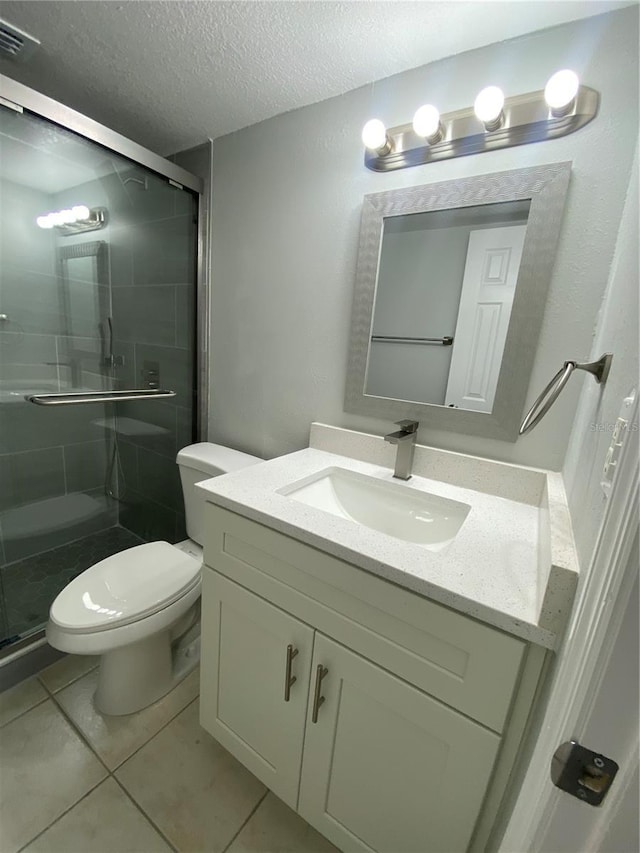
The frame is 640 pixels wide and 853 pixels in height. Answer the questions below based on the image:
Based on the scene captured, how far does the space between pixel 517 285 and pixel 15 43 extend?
5.41 ft

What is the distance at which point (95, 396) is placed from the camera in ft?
5.10

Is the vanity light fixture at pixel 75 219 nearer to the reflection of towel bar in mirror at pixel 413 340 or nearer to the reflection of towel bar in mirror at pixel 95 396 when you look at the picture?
the reflection of towel bar in mirror at pixel 95 396

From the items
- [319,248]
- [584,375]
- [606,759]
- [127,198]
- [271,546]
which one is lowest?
[271,546]

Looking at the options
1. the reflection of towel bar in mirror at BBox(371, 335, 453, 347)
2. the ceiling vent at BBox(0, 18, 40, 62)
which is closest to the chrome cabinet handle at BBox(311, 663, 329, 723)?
the reflection of towel bar in mirror at BBox(371, 335, 453, 347)

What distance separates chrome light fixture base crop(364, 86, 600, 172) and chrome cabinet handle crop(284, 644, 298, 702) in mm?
1354

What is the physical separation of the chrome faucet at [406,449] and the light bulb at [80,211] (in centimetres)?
167

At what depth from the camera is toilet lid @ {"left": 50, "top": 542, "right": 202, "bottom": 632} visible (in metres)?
1.01

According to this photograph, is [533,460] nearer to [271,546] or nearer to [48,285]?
[271,546]

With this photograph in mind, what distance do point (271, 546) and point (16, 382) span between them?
1490 mm

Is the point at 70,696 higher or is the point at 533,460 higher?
the point at 533,460

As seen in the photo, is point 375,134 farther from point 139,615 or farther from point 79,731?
point 79,731

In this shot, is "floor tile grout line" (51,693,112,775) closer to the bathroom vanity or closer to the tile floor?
the tile floor

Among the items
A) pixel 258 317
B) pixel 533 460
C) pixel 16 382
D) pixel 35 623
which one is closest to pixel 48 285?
pixel 16 382

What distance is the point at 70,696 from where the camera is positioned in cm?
122
